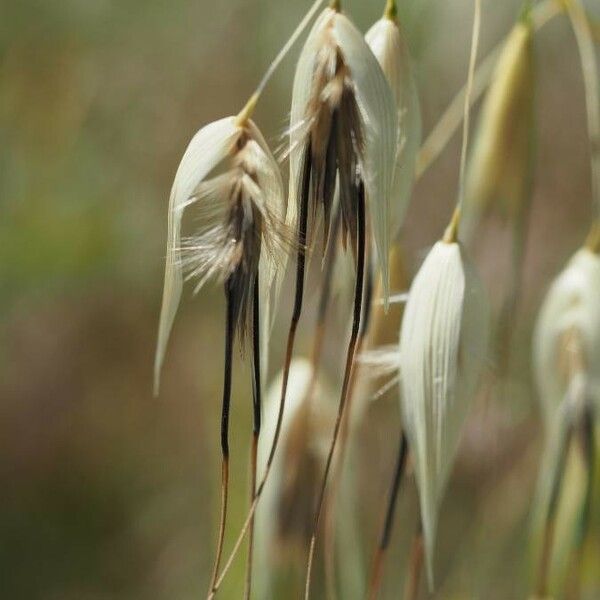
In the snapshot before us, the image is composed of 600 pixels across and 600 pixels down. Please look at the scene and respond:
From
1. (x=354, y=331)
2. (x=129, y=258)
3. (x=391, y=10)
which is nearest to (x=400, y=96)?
(x=391, y=10)

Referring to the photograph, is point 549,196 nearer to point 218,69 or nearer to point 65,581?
point 218,69

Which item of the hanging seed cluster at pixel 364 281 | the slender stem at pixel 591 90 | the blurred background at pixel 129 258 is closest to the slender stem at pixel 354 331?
the hanging seed cluster at pixel 364 281

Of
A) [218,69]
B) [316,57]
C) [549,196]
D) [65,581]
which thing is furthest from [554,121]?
[316,57]

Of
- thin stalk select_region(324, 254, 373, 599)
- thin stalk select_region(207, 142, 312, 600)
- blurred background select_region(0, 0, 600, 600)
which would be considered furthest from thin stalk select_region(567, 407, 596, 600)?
blurred background select_region(0, 0, 600, 600)

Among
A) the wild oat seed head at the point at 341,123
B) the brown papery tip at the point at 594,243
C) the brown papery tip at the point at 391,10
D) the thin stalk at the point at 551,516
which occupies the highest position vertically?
the brown papery tip at the point at 391,10

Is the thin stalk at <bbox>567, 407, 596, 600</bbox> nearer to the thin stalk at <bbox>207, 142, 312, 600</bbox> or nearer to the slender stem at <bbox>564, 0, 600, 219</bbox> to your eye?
the slender stem at <bbox>564, 0, 600, 219</bbox>

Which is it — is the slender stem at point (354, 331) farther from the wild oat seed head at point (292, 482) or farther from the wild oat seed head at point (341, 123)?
the wild oat seed head at point (292, 482)
